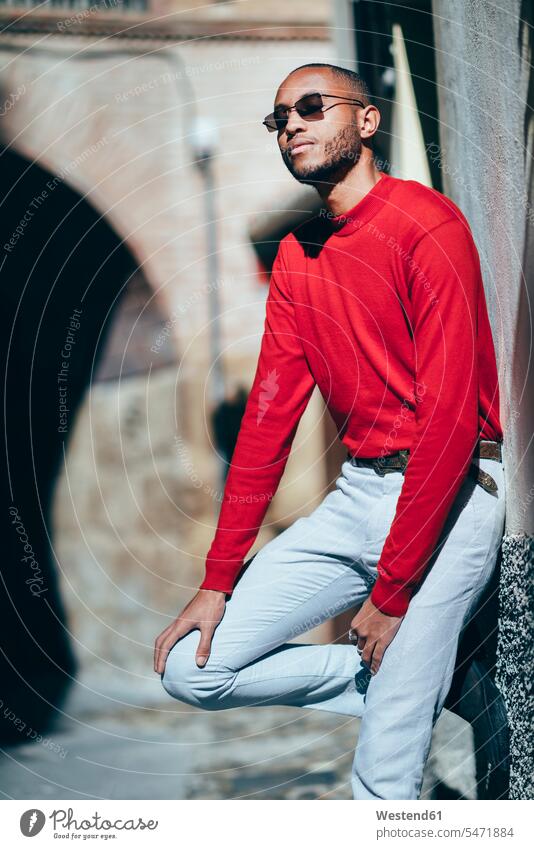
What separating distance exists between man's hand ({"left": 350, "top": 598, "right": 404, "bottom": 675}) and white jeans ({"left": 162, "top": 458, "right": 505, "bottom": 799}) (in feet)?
0.07

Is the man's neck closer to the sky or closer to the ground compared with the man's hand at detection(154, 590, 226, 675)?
closer to the sky

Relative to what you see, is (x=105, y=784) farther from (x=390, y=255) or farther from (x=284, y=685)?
(x=390, y=255)

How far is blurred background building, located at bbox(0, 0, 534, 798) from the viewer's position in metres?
4.03

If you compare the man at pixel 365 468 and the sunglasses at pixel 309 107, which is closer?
the man at pixel 365 468

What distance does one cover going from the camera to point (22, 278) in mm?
5020

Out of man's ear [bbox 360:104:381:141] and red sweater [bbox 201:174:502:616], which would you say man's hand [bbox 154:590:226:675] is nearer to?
red sweater [bbox 201:174:502:616]

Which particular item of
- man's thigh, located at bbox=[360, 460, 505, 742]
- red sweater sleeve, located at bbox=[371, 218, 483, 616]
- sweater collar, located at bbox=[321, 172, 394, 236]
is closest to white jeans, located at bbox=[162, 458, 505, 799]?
man's thigh, located at bbox=[360, 460, 505, 742]

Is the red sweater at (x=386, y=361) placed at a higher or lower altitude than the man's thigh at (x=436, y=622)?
higher

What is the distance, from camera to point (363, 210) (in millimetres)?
2131

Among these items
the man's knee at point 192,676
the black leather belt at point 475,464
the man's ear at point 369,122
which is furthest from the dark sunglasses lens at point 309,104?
the man's knee at point 192,676

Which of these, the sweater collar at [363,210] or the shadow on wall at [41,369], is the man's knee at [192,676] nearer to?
the sweater collar at [363,210]

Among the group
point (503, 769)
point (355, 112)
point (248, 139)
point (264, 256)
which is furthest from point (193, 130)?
point (503, 769)

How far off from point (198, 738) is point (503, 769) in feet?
6.90

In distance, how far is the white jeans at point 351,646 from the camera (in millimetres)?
2080
